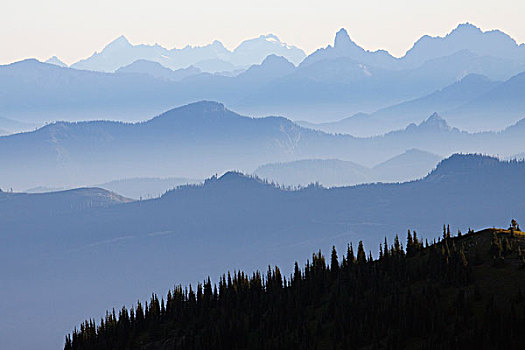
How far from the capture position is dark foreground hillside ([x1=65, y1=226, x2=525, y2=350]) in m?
107

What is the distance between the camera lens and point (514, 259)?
125 m

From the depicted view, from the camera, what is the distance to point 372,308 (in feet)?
405

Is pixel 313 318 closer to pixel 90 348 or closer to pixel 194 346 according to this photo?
pixel 194 346

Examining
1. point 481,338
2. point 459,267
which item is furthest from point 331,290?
point 481,338

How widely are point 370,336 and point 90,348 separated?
3225 inches

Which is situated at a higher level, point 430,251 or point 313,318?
point 430,251

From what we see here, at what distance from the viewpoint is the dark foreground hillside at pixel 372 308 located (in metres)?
107

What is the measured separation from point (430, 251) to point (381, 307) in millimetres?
19778

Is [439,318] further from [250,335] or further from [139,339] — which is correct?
[139,339]

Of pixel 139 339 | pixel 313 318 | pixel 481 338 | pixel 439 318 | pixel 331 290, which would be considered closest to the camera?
pixel 481 338

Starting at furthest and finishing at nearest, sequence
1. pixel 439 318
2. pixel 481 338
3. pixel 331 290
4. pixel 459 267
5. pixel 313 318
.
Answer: pixel 331 290 < pixel 313 318 < pixel 459 267 < pixel 439 318 < pixel 481 338

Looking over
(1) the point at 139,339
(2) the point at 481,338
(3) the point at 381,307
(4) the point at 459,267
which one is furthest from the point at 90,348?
(2) the point at 481,338

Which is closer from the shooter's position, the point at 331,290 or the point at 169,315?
the point at 331,290

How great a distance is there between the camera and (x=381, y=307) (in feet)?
404
